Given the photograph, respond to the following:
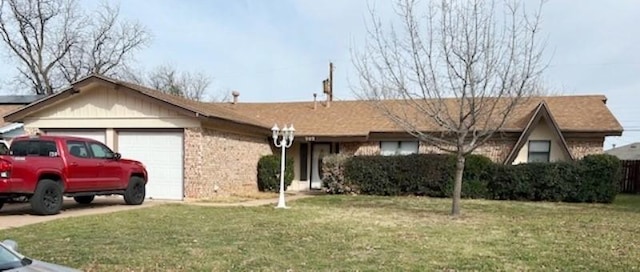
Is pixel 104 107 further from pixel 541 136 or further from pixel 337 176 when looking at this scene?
pixel 541 136

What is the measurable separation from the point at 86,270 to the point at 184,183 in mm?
10312

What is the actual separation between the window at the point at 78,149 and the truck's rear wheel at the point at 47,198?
975mm

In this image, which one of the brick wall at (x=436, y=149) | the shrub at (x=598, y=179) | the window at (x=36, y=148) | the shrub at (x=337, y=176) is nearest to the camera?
the window at (x=36, y=148)

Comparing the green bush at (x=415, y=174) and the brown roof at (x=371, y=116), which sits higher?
the brown roof at (x=371, y=116)

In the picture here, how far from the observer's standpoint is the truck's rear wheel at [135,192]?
1416 centimetres

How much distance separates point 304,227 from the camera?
10008 millimetres

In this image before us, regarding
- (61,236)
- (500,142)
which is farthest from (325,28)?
(61,236)

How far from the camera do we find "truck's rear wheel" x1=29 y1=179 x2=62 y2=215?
37.3 feet

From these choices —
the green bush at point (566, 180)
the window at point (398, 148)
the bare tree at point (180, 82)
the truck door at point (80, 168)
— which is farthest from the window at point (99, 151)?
the bare tree at point (180, 82)

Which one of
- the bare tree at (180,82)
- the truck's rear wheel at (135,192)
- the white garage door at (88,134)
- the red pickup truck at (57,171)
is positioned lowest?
the truck's rear wheel at (135,192)

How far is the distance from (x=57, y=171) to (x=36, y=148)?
84 centimetres

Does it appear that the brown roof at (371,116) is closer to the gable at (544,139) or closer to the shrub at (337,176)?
the gable at (544,139)

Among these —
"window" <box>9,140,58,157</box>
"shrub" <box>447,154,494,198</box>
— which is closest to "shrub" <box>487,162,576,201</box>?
"shrub" <box>447,154,494,198</box>

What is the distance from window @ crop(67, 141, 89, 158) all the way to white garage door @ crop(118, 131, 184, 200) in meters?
3.86
